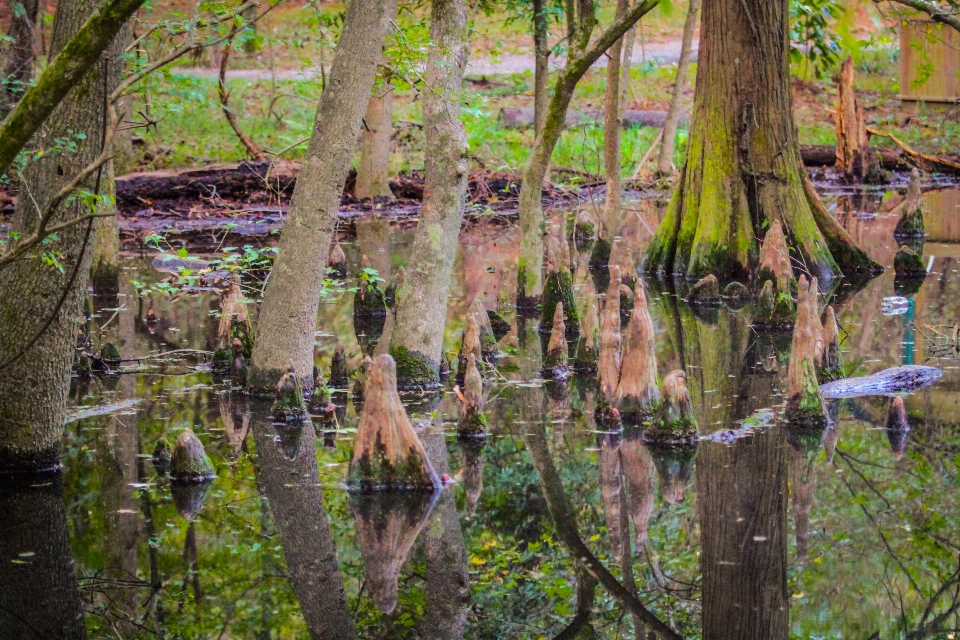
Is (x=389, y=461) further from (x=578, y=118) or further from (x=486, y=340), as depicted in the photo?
(x=578, y=118)

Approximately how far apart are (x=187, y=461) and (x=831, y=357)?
18.6 ft

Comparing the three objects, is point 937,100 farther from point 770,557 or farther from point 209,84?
point 770,557

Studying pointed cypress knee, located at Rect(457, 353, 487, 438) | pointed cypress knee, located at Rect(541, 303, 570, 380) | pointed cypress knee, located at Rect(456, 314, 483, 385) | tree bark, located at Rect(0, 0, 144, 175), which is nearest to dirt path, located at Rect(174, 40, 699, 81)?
pointed cypress knee, located at Rect(541, 303, 570, 380)

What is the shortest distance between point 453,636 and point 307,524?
166cm

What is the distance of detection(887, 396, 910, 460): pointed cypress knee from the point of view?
8837mm

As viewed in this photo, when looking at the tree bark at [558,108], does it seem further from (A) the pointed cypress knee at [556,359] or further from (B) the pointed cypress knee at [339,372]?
(B) the pointed cypress knee at [339,372]

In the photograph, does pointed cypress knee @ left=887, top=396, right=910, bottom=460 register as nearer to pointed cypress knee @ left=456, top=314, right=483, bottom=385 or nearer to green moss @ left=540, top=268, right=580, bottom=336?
pointed cypress knee @ left=456, top=314, right=483, bottom=385

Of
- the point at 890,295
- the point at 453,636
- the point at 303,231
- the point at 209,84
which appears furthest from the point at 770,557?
the point at 209,84

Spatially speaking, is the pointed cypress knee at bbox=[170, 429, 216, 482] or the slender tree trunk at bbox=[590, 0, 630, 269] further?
the slender tree trunk at bbox=[590, 0, 630, 269]

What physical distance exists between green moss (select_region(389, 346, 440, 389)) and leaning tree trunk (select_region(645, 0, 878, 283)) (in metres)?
6.59

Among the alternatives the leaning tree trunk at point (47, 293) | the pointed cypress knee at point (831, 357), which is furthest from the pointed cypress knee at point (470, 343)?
the leaning tree trunk at point (47, 293)

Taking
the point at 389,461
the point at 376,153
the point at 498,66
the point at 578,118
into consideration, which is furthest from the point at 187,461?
the point at 498,66

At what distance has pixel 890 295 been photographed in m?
14.9

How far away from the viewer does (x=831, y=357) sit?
10586 mm
